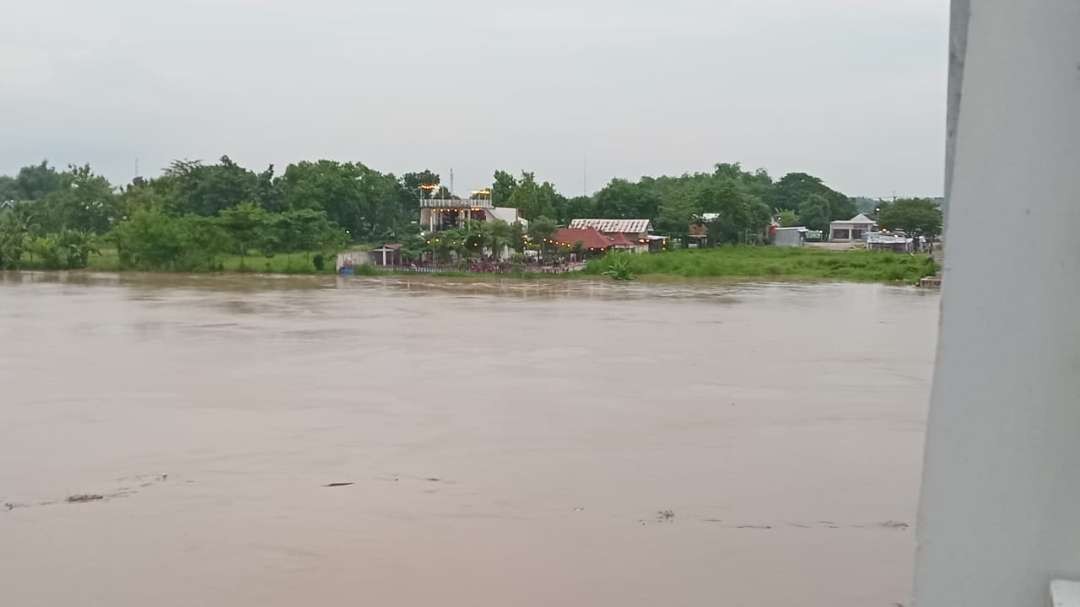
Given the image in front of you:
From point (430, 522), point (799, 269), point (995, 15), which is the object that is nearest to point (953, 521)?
point (995, 15)

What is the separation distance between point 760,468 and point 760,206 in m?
38.9

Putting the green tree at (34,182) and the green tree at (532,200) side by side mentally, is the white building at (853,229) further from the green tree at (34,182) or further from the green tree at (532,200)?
the green tree at (34,182)

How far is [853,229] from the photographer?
5194 centimetres

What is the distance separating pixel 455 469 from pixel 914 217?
41.1 metres

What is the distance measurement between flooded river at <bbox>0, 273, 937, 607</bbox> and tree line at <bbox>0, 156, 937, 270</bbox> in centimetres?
1950

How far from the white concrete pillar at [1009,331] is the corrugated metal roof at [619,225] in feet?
124

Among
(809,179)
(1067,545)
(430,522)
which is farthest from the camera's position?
(809,179)

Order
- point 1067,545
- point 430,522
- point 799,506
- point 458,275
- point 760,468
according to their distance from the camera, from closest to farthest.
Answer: point 1067,545, point 430,522, point 799,506, point 760,468, point 458,275

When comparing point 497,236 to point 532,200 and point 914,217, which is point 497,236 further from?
point 914,217

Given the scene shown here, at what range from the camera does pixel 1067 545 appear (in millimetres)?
1112

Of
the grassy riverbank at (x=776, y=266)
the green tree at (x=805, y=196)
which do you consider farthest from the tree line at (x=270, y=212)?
the green tree at (x=805, y=196)

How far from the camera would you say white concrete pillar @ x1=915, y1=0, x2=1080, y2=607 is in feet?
3.69

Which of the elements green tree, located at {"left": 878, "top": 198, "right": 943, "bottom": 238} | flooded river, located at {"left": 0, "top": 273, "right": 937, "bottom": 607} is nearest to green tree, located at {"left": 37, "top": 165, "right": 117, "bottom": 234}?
flooded river, located at {"left": 0, "top": 273, "right": 937, "bottom": 607}

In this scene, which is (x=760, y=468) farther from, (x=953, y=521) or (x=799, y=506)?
(x=953, y=521)
